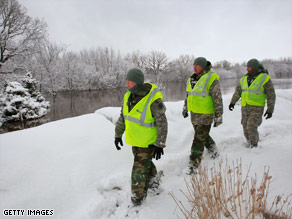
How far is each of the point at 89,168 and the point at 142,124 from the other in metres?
1.48

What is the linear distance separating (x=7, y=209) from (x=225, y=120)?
5.78m

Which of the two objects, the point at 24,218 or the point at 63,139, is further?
the point at 63,139

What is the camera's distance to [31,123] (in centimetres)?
1403

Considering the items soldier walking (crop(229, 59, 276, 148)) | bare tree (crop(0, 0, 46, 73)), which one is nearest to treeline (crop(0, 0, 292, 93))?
bare tree (crop(0, 0, 46, 73))

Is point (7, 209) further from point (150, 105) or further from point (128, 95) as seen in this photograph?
point (150, 105)

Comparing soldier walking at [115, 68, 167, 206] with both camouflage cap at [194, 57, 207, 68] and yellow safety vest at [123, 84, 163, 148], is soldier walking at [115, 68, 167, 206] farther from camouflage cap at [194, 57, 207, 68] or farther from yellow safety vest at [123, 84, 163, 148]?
camouflage cap at [194, 57, 207, 68]

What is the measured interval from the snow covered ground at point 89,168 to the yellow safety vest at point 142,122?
3.01 ft

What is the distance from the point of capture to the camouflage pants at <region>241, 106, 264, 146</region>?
11.0ft

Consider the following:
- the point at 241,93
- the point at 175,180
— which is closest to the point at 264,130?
the point at 241,93

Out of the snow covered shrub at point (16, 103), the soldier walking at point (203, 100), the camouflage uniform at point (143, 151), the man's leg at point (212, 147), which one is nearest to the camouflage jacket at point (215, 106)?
the soldier walking at point (203, 100)

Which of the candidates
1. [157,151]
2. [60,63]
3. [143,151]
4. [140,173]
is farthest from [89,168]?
[60,63]

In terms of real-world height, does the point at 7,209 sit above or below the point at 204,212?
below

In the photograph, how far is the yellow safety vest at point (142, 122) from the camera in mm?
2057

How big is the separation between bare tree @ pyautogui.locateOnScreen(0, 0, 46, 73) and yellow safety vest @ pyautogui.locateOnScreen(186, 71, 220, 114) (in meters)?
17.1
